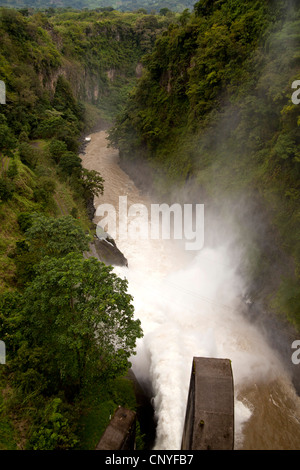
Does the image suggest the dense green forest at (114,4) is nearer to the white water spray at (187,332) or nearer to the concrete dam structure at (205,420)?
the white water spray at (187,332)

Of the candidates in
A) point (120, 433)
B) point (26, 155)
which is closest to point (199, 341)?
point (120, 433)

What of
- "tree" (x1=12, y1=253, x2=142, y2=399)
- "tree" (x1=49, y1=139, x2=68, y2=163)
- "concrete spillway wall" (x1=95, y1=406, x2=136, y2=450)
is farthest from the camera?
"tree" (x1=49, y1=139, x2=68, y2=163)

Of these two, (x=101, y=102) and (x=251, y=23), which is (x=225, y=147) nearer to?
(x=251, y=23)

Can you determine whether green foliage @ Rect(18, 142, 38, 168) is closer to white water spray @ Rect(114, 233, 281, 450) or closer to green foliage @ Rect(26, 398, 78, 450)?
white water spray @ Rect(114, 233, 281, 450)

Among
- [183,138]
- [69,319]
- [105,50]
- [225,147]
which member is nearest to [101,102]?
[105,50]

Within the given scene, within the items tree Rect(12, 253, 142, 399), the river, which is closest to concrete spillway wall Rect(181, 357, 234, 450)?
tree Rect(12, 253, 142, 399)

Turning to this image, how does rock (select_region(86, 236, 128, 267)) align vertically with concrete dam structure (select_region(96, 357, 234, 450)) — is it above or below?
above

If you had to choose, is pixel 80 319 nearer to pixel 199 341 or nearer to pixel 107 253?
pixel 199 341
